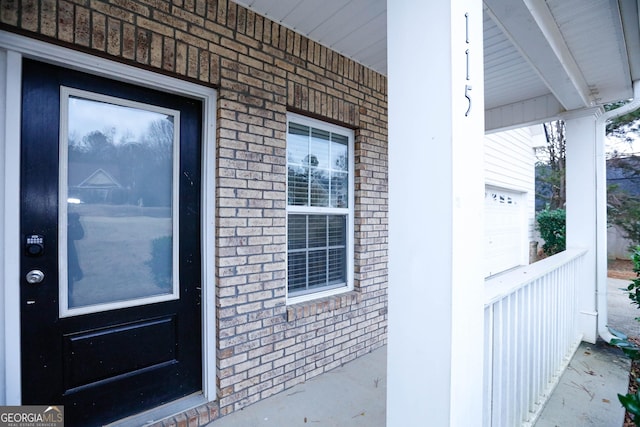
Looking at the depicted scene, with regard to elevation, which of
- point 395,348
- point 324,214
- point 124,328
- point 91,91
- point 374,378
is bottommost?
point 374,378

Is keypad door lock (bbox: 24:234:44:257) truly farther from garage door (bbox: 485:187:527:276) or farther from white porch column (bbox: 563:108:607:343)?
garage door (bbox: 485:187:527:276)

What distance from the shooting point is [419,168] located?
1018 mm

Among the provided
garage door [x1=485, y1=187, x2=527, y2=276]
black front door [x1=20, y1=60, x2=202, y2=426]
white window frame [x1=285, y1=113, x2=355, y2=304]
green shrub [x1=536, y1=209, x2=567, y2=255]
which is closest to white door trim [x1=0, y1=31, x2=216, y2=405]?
black front door [x1=20, y1=60, x2=202, y2=426]

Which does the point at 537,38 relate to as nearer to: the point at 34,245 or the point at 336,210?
the point at 336,210

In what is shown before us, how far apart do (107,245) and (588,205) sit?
470 centimetres

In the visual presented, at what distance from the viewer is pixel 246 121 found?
2197 millimetres

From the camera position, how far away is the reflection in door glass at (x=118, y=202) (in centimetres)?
172

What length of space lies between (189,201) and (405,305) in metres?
1.65

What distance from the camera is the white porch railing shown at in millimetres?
1406

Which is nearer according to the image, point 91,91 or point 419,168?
point 419,168

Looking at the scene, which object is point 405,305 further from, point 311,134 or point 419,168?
point 311,134

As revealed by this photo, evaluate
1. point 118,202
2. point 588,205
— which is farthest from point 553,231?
point 118,202

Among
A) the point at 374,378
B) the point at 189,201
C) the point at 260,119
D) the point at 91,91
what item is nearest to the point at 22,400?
the point at 189,201

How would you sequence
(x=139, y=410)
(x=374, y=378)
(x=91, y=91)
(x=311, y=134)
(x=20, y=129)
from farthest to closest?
1. (x=311, y=134)
2. (x=374, y=378)
3. (x=139, y=410)
4. (x=91, y=91)
5. (x=20, y=129)
